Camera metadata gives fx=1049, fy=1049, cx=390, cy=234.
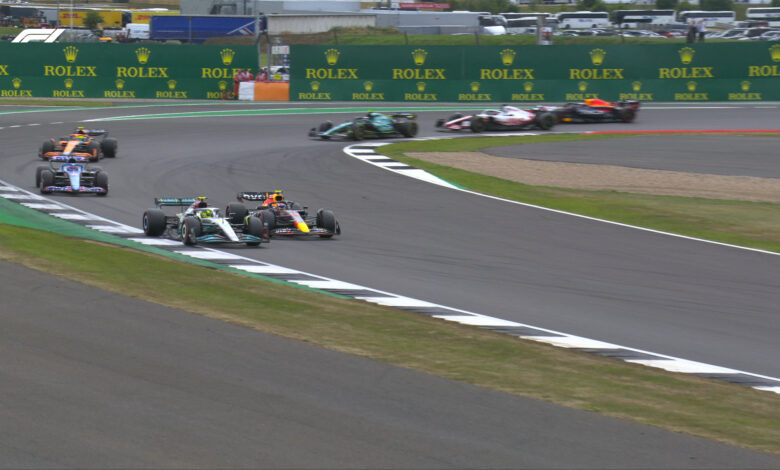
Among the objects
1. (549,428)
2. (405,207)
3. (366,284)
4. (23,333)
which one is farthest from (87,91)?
(549,428)

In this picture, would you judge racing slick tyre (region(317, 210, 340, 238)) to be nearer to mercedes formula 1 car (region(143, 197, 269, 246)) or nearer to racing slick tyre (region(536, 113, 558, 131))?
mercedes formula 1 car (region(143, 197, 269, 246))

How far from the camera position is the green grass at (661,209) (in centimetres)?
1527

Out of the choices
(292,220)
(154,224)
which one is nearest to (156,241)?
(154,224)

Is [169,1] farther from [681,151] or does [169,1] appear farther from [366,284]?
[366,284]

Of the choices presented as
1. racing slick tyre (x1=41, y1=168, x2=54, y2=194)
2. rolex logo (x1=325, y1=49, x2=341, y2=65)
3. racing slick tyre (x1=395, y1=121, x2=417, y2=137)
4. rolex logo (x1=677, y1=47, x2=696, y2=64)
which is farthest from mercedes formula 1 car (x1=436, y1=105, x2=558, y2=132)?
racing slick tyre (x1=41, y1=168, x2=54, y2=194)

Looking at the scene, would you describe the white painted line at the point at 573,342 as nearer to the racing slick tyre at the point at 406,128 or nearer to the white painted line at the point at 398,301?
the white painted line at the point at 398,301

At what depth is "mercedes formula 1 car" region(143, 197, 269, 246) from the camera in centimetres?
1352

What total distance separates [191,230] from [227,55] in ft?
97.8

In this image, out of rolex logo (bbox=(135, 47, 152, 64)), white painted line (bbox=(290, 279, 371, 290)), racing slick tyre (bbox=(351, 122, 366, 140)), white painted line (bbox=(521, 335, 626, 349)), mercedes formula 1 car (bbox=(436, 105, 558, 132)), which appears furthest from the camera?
rolex logo (bbox=(135, 47, 152, 64))

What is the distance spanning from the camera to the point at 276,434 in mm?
5820

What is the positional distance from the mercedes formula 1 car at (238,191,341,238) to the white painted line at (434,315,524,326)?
4746 millimetres

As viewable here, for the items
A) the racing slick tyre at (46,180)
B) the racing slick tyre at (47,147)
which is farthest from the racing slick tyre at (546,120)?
the racing slick tyre at (46,180)

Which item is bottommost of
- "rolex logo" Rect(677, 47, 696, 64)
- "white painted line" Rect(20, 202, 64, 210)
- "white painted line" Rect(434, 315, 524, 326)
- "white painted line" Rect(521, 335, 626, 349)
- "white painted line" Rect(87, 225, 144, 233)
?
"white painted line" Rect(20, 202, 64, 210)

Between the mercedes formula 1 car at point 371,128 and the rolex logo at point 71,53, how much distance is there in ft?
54.9
